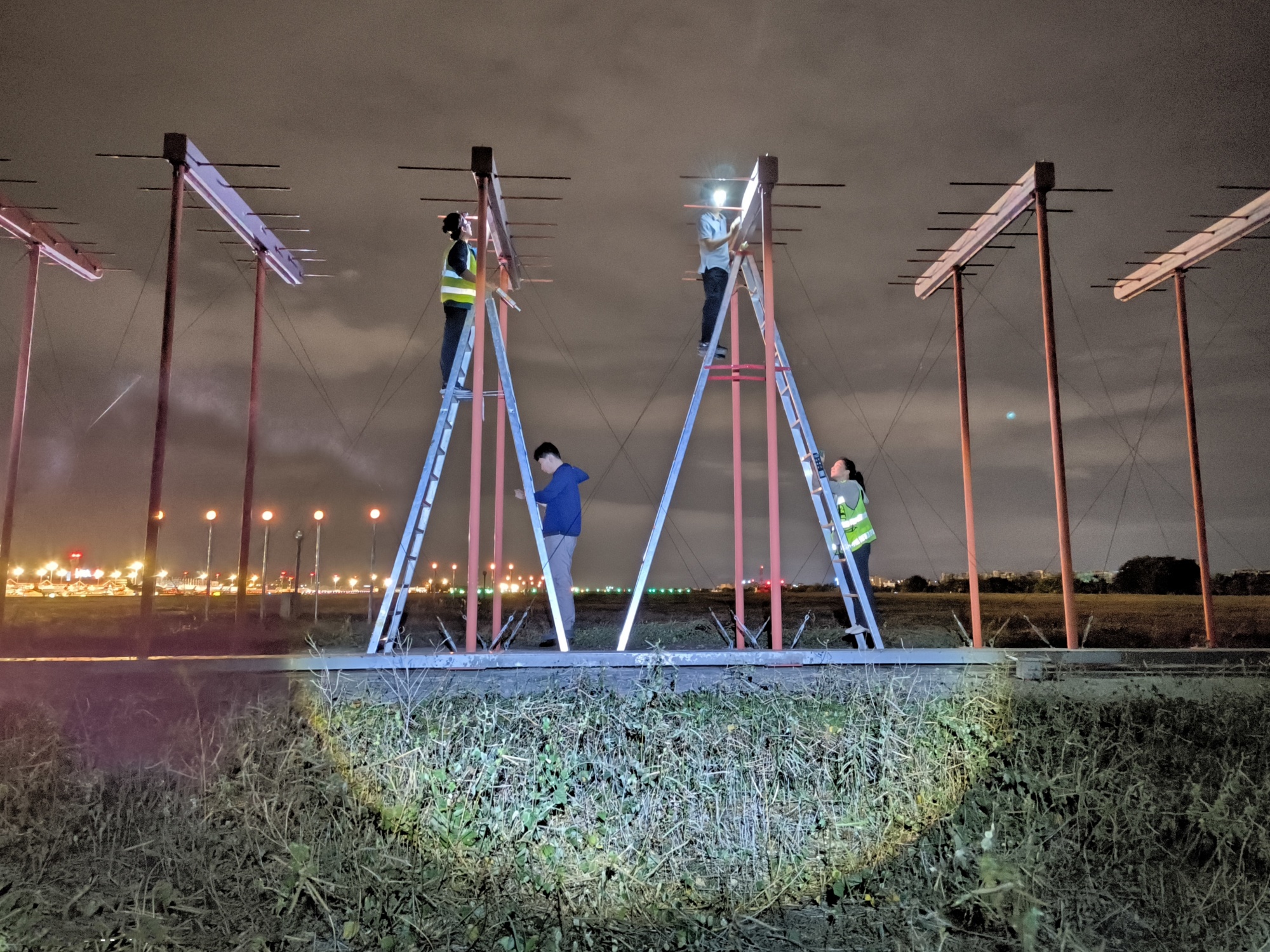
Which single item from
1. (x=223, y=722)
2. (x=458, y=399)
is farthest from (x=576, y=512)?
(x=223, y=722)

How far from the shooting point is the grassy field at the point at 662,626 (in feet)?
37.7

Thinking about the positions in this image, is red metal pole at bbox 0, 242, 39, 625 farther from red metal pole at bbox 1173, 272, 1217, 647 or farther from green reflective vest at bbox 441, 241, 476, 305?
red metal pole at bbox 1173, 272, 1217, 647

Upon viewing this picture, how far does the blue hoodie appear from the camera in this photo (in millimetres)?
8805

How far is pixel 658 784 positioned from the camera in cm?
475

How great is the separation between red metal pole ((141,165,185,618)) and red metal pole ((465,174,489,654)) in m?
4.13

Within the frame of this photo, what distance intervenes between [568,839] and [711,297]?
Answer: 6266 mm

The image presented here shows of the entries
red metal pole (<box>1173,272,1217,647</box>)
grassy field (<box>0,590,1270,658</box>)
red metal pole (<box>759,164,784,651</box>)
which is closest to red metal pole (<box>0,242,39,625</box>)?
grassy field (<box>0,590,1270,658</box>)

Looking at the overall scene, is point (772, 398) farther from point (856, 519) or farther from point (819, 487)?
point (856, 519)

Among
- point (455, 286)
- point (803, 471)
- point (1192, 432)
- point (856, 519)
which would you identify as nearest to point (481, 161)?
point (455, 286)

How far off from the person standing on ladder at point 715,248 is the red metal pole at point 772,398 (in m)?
0.88

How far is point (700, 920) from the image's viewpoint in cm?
414

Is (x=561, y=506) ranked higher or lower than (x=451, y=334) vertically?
lower

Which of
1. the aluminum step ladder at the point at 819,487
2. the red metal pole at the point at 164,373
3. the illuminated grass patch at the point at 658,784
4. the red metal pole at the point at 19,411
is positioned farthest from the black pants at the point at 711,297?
the red metal pole at the point at 19,411

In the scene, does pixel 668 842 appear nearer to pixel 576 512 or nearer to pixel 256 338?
pixel 576 512
